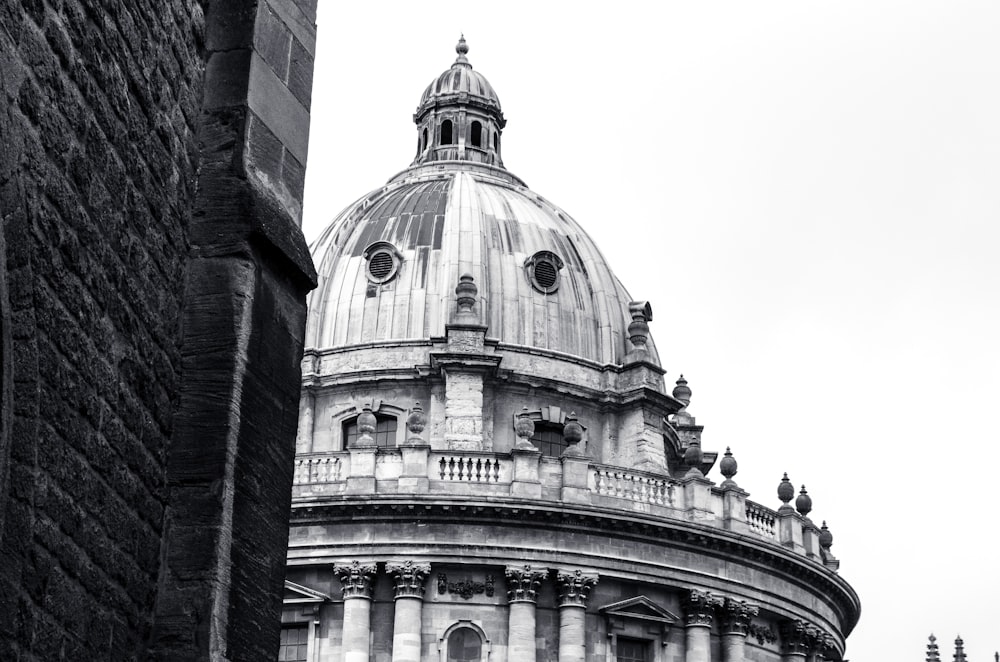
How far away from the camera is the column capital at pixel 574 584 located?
41.2m

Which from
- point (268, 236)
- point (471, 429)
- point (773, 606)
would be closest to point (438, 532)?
point (471, 429)

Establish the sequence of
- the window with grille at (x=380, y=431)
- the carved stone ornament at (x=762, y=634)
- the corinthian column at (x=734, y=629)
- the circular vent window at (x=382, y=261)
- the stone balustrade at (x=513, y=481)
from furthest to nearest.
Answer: the circular vent window at (x=382, y=261), the window with grille at (x=380, y=431), the carved stone ornament at (x=762, y=634), the corinthian column at (x=734, y=629), the stone balustrade at (x=513, y=481)

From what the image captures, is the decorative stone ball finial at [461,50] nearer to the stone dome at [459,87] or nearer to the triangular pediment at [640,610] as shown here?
the stone dome at [459,87]

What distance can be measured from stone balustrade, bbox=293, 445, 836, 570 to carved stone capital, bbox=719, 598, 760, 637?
6.01ft

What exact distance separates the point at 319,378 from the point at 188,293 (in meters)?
39.5

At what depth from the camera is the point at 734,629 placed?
141ft

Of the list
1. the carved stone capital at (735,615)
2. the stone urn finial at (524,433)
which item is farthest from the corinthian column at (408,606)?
the carved stone capital at (735,615)

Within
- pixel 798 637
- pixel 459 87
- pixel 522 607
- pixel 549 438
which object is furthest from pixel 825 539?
pixel 459 87

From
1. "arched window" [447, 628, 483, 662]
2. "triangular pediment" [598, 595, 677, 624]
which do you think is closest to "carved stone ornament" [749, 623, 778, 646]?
"triangular pediment" [598, 595, 677, 624]

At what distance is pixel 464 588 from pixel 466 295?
1072 centimetres

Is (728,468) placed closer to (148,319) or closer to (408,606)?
(408,606)

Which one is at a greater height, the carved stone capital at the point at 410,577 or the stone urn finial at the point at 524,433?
the stone urn finial at the point at 524,433

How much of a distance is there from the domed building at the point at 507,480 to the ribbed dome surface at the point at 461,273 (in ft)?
0.24

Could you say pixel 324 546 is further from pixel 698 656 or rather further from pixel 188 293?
pixel 188 293
